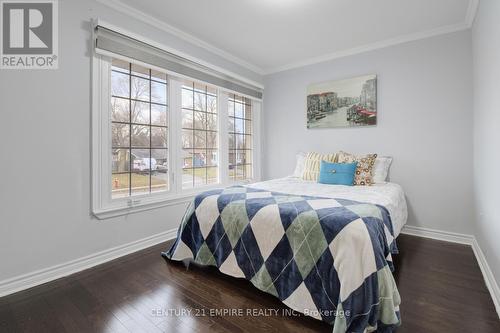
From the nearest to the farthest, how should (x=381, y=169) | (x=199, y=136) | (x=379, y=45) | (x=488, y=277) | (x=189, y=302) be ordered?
1. (x=189, y=302)
2. (x=488, y=277)
3. (x=381, y=169)
4. (x=379, y=45)
5. (x=199, y=136)

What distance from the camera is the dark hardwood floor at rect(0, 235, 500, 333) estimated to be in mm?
1445

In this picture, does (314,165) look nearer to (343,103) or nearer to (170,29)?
(343,103)

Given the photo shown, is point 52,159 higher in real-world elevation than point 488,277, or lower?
higher

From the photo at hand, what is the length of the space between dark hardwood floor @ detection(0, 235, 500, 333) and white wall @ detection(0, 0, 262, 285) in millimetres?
282

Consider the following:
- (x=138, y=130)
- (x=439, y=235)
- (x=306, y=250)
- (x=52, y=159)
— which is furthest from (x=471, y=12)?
(x=52, y=159)

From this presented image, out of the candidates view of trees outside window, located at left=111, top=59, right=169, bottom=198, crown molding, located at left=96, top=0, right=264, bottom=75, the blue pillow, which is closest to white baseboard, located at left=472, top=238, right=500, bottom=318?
the blue pillow

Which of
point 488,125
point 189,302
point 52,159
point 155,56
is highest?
point 155,56

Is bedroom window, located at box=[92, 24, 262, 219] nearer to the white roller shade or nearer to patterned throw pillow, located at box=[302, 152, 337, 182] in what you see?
the white roller shade

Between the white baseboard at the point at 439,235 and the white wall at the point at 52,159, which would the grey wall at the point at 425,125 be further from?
the white wall at the point at 52,159

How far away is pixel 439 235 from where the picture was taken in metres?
2.90

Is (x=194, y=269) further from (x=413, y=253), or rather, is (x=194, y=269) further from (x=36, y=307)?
(x=413, y=253)

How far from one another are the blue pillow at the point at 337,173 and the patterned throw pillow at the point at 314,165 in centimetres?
21

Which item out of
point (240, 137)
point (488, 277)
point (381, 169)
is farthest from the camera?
point (240, 137)

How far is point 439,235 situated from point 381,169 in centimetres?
100
